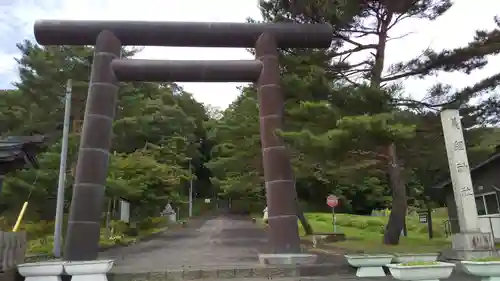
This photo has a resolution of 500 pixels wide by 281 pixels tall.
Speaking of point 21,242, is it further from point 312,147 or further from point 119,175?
point 119,175

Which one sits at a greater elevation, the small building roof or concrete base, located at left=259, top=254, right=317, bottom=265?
the small building roof

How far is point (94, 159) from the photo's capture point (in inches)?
415

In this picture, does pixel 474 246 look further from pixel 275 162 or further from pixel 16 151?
pixel 16 151

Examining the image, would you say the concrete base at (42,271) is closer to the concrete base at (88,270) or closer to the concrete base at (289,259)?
the concrete base at (88,270)

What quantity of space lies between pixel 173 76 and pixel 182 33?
124cm

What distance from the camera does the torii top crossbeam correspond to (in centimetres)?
1141

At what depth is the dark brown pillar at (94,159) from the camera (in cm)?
1005

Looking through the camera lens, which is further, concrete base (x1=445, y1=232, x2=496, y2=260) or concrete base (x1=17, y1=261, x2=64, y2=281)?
concrete base (x1=445, y1=232, x2=496, y2=260)

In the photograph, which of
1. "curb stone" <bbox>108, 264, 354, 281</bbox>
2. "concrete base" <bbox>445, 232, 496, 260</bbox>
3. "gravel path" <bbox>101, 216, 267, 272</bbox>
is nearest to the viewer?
"curb stone" <bbox>108, 264, 354, 281</bbox>

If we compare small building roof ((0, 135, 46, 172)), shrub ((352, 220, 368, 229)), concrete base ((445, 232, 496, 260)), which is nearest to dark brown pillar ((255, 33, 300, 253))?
concrete base ((445, 232, 496, 260))

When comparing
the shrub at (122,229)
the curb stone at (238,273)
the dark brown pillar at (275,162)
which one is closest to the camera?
the curb stone at (238,273)

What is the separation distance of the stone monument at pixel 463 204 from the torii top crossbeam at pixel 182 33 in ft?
14.1

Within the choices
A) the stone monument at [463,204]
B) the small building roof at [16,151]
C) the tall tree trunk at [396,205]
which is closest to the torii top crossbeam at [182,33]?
the small building roof at [16,151]

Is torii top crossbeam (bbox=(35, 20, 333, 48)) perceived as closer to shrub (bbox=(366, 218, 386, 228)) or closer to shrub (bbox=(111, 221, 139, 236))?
shrub (bbox=(111, 221, 139, 236))
